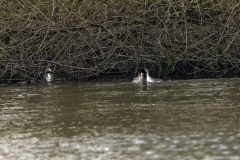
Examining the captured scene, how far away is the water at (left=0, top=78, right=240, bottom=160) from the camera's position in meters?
8.23

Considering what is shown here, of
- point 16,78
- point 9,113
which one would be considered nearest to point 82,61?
point 16,78

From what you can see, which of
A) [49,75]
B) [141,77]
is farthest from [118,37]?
[49,75]

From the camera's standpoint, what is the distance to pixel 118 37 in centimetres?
1820

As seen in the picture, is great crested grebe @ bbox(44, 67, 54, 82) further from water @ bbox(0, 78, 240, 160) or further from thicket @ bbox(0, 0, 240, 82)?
water @ bbox(0, 78, 240, 160)

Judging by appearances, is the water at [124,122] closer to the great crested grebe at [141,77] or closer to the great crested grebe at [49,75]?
the great crested grebe at [141,77]

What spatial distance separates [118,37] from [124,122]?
26.3ft

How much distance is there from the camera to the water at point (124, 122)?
8234 millimetres

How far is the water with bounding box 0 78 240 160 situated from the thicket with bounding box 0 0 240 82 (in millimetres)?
1942

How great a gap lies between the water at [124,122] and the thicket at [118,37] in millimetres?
1942

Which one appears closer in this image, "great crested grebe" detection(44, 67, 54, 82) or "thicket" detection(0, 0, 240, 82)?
"thicket" detection(0, 0, 240, 82)

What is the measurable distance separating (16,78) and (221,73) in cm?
508

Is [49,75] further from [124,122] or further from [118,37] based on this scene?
[124,122]

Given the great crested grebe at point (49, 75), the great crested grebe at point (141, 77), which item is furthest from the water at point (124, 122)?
the great crested grebe at point (49, 75)

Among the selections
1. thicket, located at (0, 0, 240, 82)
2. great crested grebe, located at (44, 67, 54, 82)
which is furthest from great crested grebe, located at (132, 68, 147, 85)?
Answer: great crested grebe, located at (44, 67, 54, 82)
